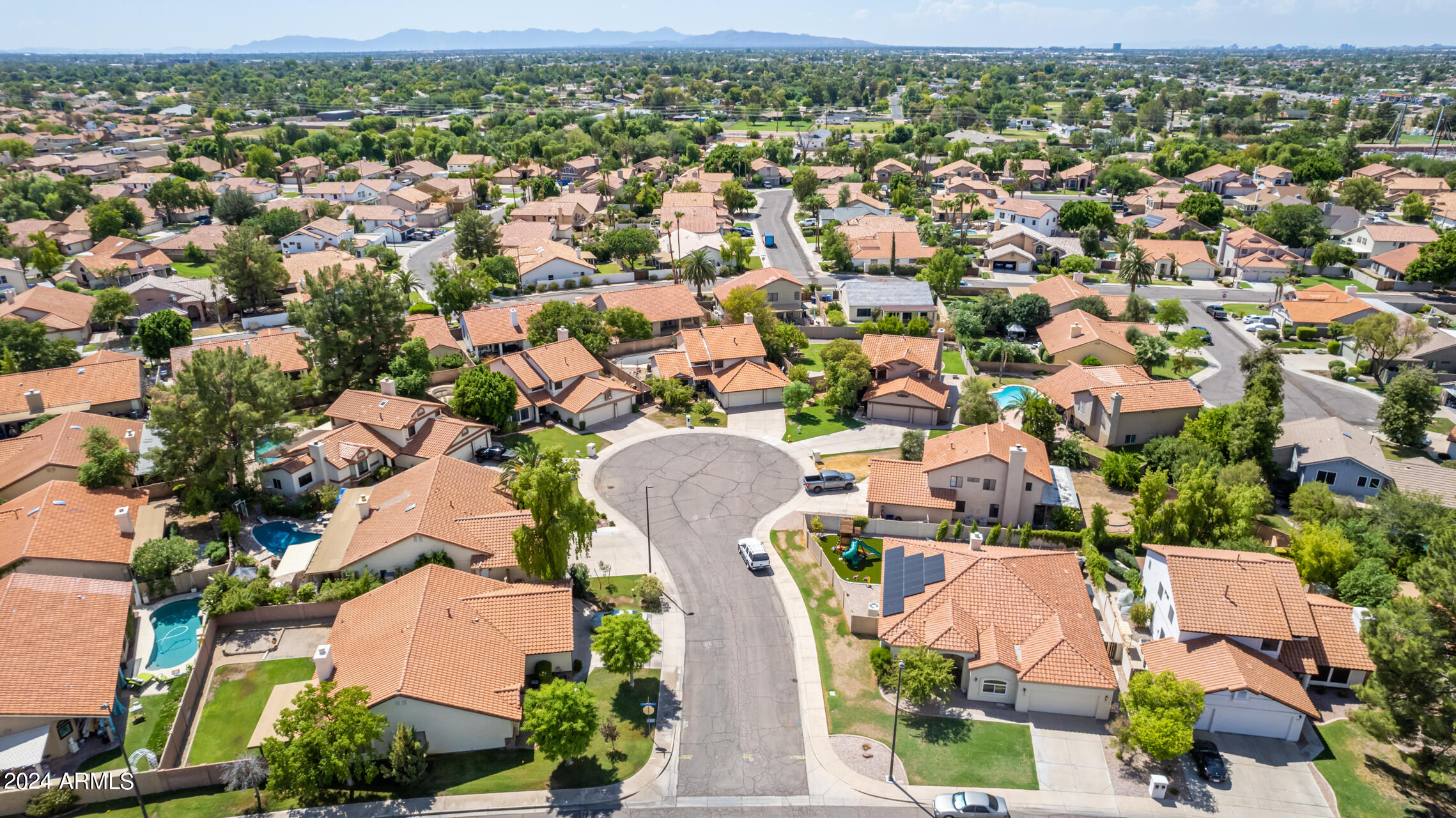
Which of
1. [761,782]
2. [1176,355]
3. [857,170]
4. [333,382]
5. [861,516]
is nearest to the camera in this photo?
[761,782]

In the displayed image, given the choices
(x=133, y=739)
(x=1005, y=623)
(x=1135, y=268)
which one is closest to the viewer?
(x=133, y=739)

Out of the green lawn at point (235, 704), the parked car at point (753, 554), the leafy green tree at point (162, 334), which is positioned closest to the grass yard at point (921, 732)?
the parked car at point (753, 554)

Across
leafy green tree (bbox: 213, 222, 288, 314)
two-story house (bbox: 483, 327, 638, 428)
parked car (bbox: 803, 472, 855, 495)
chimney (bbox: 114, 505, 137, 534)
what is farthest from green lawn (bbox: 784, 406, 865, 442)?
leafy green tree (bbox: 213, 222, 288, 314)

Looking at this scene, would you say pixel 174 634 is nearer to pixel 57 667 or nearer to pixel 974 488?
pixel 57 667

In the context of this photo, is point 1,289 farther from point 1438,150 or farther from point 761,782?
point 1438,150

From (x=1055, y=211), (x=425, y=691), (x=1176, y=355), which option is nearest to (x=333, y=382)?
(x=425, y=691)

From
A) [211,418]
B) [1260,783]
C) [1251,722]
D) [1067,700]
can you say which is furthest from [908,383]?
[211,418]

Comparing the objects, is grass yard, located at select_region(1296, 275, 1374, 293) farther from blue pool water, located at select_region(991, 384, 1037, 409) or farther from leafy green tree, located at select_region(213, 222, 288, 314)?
leafy green tree, located at select_region(213, 222, 288, 314)

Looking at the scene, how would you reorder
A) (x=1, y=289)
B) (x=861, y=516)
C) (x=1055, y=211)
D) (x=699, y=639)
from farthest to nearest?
(x=1055, y=211), (x=1, y=289), (x=861, y=516), (x=699, y=639)
